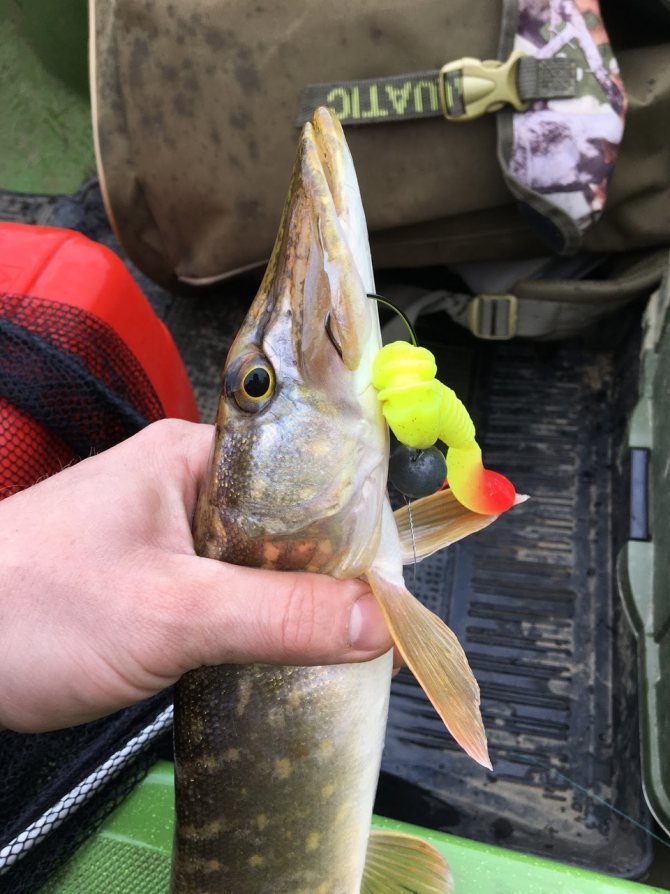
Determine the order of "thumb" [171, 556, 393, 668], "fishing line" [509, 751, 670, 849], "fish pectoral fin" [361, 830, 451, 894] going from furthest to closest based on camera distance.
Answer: "fishing line" [509, 751, 670, 849] → "fish pectoral fin" [361, 830, 451, 894] → "thumb" [171, 556, 393, 668]

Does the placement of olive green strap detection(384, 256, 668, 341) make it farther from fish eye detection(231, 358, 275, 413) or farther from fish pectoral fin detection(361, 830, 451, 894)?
fish pectoral fin detection(361, 830, 451, 894)

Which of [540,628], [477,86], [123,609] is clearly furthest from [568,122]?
[123,609]

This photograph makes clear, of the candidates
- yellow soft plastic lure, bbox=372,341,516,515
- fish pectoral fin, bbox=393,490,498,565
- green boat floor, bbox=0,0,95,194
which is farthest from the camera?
green boat floor, bbox=0,0,95,194

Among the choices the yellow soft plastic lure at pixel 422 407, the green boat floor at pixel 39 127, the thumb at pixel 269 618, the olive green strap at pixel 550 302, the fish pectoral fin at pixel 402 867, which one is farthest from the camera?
the green boat floor at pixel 39 127

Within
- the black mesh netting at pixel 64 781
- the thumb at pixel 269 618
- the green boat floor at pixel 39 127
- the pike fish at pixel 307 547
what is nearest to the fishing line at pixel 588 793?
the pike fish at pixel 307 547

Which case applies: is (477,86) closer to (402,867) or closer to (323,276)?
(323,276)

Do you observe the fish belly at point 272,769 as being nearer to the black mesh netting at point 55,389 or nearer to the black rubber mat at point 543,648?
the black mesh netting at point 55,389

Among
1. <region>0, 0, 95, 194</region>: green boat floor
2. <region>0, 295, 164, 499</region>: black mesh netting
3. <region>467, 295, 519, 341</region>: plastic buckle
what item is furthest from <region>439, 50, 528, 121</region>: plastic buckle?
<region>0, 0, 95, 194</region>: green boat floor
